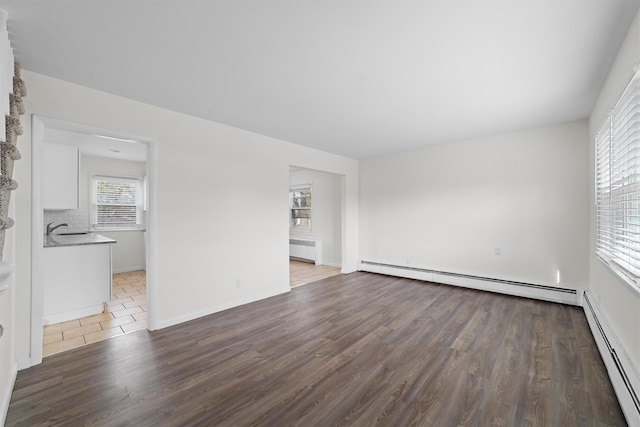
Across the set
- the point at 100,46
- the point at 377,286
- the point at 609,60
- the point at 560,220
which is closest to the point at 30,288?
the point at 100,46

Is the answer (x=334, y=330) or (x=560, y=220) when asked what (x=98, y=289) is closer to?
(x=334, y=330)

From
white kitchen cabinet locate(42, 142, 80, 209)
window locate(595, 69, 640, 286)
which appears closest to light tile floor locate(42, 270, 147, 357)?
white kitchen cabinet locate(42, 142, 80, 209)

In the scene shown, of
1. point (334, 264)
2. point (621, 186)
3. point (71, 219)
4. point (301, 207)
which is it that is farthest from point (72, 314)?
point (621, 186)

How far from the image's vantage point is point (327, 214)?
265 inches

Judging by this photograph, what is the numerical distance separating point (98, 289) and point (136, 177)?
3544mm

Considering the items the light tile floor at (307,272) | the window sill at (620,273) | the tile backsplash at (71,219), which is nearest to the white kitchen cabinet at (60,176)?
the tile backsplash at (71,219)

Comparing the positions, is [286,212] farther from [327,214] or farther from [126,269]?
[126,269]

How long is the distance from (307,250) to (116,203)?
435 centimetres

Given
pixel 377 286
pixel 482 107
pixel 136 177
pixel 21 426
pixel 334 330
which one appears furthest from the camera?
pixel 136 177

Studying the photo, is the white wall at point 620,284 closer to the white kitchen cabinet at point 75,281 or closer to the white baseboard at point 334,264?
the white baseboard at point 334,264

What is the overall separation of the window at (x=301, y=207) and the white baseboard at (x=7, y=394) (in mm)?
5548

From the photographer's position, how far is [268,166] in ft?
14.0

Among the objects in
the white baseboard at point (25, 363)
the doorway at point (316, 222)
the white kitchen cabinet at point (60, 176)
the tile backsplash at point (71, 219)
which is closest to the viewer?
the white baseboard at point (25, 363)

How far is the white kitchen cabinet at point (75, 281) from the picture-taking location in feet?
10.6
